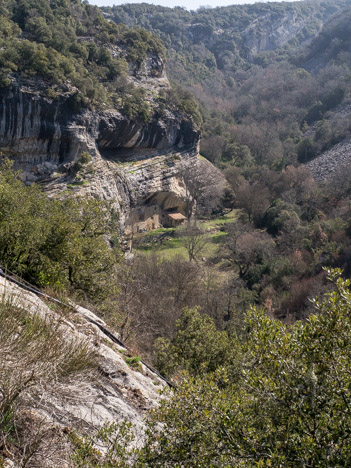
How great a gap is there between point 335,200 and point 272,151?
18.1 metres

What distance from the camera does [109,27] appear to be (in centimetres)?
4134

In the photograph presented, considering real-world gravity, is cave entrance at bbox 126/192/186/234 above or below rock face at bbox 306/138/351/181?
below

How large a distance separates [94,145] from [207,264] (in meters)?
14.2

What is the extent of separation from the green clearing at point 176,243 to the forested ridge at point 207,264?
29 cm

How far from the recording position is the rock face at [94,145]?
27.1m

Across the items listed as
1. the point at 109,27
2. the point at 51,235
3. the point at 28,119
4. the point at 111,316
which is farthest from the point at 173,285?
the point at 109,27

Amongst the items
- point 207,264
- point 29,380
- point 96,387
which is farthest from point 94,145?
point 29,380

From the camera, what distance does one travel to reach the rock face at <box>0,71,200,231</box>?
27.1 m

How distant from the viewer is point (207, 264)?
30016mm

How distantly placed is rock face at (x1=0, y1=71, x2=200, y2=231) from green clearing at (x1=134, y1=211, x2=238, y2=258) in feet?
11.1

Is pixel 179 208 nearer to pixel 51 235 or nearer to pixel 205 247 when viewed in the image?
pixel 205 247

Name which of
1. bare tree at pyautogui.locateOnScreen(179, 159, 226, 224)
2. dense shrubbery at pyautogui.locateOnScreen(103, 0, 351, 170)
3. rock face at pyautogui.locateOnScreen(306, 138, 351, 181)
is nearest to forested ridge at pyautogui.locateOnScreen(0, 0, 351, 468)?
bare tree at pyautogui.locateOnScreen(179, 159, 226, 224)

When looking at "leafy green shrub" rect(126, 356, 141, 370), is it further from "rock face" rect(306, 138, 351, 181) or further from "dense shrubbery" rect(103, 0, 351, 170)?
"dense shrubbery" rect(103, 0, 351, 170)

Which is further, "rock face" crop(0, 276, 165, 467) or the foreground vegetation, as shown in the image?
"rock face" crop(0, 276, 165, 467)
